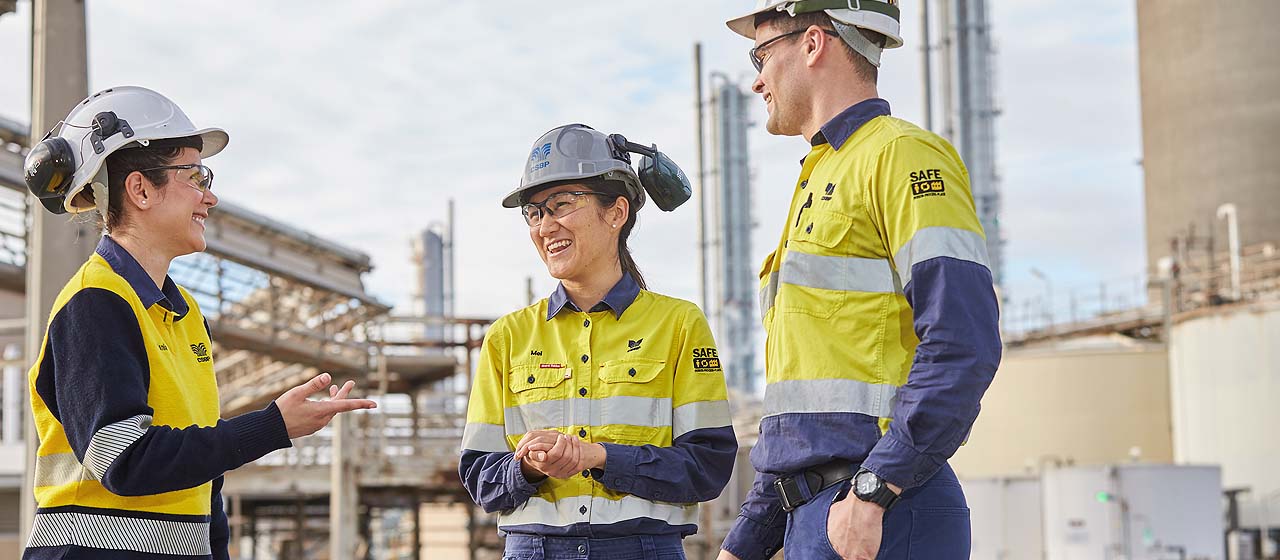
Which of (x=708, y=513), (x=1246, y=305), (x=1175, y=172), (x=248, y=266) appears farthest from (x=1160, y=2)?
(x=248, y=266)

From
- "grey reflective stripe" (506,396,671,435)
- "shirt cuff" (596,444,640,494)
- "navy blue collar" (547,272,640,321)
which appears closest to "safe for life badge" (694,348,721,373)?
"grey reflective stripe" (506,396,671,435)

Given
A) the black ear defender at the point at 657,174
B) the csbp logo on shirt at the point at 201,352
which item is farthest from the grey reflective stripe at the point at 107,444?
the black ear defender at the point at 657,174

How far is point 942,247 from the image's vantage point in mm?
2992

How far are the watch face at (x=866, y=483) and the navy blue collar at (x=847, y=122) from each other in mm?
856

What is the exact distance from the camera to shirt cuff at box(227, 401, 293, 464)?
10.9 ft

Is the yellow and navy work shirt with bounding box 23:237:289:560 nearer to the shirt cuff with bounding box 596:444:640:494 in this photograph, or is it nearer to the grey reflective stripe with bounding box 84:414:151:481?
the grey reflective stripe with bounding box 84:414:151:481

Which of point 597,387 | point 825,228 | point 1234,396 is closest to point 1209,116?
point 1234,396

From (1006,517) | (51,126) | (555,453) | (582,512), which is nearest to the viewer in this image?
(555,453)

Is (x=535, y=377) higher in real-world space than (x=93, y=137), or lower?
lower

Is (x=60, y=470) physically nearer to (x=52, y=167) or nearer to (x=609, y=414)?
(x=52, y=167)

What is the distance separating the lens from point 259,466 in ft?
71.2

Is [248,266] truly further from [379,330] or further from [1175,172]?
[1175,172]

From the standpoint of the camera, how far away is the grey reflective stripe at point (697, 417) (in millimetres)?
4016

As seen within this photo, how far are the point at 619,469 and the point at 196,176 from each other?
4.50 feet
